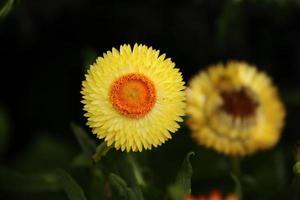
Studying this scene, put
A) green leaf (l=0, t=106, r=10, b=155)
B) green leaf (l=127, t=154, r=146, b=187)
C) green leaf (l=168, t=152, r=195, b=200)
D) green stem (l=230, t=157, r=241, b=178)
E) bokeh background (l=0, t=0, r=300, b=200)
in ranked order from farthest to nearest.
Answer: bokeh background (l=0, t=0, r=300, b=200) → green leaf (l=0, t=106, r=10, b=155) → green stem (l=230, t=157, r=241, b=178) → green leaf (l=127, t=154, r=146, b=187) → green leaf (l=168, t=152, r=195, b=200)

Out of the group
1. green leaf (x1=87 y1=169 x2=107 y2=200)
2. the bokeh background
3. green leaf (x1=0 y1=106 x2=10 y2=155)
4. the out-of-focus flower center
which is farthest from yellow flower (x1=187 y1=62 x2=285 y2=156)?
green leaf (x1=0 y1=106 x2=10 y2=155)

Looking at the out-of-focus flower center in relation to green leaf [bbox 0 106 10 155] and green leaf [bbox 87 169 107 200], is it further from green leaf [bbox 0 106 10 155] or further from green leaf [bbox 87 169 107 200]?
green leaf [bbox 0 106 10 155]

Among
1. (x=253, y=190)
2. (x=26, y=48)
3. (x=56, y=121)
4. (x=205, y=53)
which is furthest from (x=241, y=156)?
(x=26, y=48)

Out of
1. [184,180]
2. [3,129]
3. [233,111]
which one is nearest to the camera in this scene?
[184,180]

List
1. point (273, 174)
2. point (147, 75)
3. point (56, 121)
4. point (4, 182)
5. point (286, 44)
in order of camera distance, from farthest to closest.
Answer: point (286, 44)
point (56, 121)
point (273, 174)
point (4, 182)
point (147, 75)

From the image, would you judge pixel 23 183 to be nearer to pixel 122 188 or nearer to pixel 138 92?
pixel 122 188

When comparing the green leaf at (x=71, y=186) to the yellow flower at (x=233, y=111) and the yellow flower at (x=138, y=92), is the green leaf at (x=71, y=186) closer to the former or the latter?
the yellow flower at (x=138, y=92)

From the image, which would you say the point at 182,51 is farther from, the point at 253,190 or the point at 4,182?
the point at 4,182

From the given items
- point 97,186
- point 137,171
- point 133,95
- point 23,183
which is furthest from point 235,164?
point 23,183
